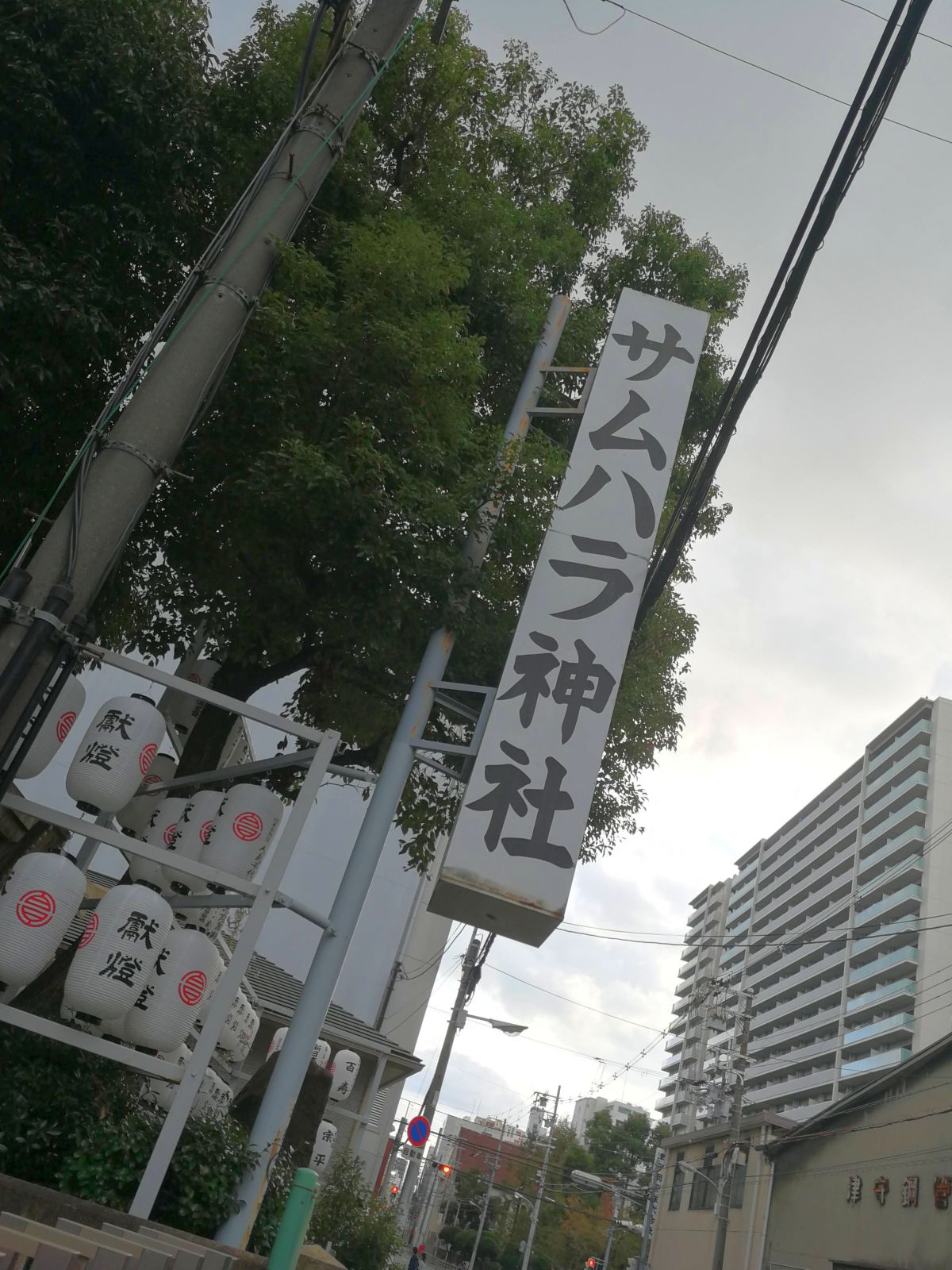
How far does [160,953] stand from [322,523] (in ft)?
11.2

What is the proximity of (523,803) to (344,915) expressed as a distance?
142 cm

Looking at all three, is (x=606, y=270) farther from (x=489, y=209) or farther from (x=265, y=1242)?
(x=265, y=1242)

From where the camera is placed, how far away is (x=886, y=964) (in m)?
61.0

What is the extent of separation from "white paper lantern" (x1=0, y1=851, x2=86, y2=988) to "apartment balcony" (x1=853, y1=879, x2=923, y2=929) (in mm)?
65459

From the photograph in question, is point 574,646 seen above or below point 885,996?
below

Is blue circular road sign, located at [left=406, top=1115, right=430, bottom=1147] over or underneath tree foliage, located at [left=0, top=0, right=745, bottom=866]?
underneath

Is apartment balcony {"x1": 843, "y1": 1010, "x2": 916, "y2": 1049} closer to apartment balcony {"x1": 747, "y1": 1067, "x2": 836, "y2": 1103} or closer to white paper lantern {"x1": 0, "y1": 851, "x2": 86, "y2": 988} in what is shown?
apartment balcony {"x1": 747, "y1": 1067, "x2": 836, "y2": 1103}

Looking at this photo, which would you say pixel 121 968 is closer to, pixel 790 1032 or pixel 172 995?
pixel 172 995

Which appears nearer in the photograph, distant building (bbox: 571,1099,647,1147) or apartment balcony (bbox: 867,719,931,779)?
apartment balcony (bbox: 867,719,931,779)

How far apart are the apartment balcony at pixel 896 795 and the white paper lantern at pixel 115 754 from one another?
224 ft

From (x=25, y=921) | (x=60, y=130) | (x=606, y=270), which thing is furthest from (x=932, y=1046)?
(x=60, y=130)

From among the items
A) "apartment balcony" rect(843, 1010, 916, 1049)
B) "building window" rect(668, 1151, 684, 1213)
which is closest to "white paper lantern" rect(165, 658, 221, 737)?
"building window" rect(668, 1151, 684, 1213)

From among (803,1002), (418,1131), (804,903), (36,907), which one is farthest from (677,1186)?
(804,903)

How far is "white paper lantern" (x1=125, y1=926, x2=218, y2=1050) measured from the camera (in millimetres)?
5754
